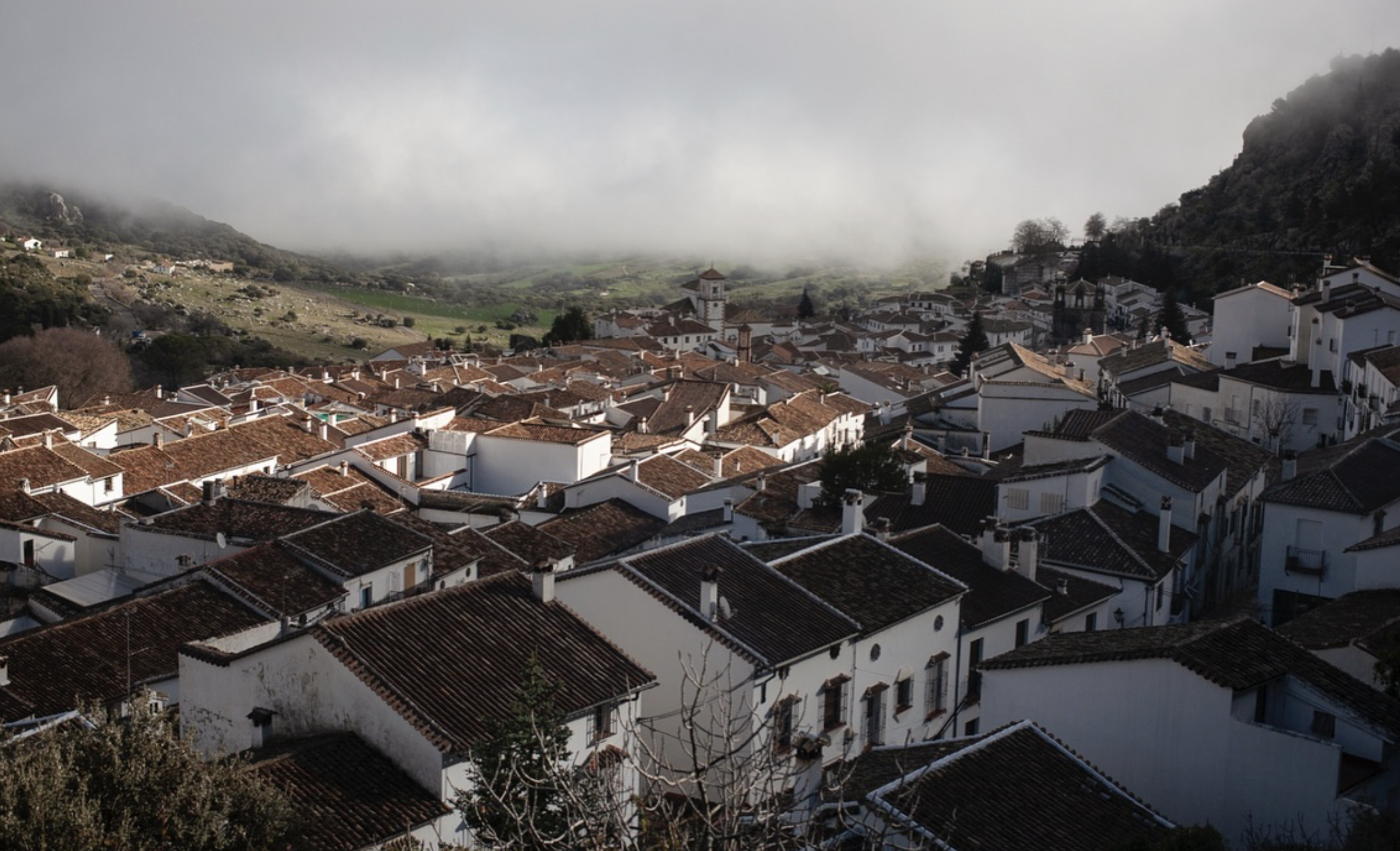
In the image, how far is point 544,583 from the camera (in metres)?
16.2

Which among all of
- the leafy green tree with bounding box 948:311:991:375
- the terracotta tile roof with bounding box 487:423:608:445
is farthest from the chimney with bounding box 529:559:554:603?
the leafy green tree with bounding box 948:311:991:375

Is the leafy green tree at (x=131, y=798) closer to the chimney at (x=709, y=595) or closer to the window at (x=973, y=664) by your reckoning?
the chimney at (x=709, y=595)

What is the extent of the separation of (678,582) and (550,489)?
50.4ft

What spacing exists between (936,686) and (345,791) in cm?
899

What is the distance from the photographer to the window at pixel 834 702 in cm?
1720

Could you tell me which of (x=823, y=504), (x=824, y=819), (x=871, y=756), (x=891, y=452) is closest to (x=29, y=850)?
(x=824, y=819)

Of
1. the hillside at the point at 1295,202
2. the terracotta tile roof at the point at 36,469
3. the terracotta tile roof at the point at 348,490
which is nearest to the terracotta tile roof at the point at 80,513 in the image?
the terracotta tile roof at the point at 36,469

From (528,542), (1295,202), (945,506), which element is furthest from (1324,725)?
(1295,202)

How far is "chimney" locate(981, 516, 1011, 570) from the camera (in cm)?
2138

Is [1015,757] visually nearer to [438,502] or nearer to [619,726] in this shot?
[619,726]

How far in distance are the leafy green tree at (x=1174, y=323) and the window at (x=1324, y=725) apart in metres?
54.7

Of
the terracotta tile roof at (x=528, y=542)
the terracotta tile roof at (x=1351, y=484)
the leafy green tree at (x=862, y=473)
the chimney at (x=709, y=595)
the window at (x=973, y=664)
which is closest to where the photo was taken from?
the chimney at (x=709, y=595)

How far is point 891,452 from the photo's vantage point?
95.9 ft

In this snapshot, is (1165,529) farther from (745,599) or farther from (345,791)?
(345,791)
